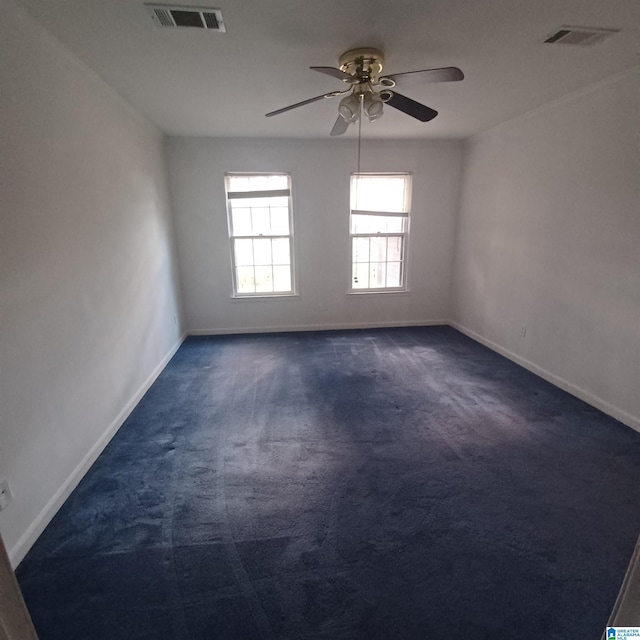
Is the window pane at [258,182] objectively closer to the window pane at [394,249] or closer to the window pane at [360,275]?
the window pane at [360,275]

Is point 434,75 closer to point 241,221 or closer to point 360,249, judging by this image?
point 360,249

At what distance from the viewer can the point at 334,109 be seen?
3293 mm

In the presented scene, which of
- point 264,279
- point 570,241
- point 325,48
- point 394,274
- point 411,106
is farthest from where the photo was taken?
point 394,274

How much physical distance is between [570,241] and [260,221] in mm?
3515

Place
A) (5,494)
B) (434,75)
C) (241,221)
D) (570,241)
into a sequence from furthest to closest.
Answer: (241,221) < (570,241) < (434,75) < (5,494)

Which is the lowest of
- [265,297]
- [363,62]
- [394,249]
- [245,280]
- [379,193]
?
[265,297]

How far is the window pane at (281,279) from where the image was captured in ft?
16.2

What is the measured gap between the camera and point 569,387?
3156 millimetres

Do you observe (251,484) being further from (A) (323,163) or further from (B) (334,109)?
(A) (323,163)

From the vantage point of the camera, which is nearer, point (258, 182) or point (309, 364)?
point (309, 364)

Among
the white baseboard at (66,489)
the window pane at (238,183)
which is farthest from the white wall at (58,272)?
the window pane at (238,183)

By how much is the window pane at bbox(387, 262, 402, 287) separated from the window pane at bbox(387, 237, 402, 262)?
7 cm

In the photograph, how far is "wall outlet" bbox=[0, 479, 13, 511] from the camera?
1567 mm

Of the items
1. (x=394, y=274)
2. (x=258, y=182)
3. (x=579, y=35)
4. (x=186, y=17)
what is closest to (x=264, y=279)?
(x=258, y=182)
